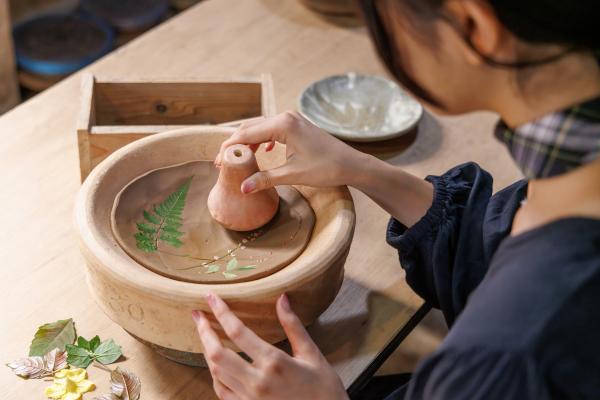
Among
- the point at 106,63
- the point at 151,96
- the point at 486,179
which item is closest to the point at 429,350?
the point at 486,179

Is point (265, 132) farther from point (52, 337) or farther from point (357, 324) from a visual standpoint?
point (52, 337)

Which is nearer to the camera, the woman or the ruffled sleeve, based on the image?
the woman

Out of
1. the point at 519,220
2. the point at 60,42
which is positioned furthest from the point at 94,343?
the point at 60,42

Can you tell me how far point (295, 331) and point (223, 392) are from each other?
4.8 inches

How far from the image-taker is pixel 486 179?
117 centimetres

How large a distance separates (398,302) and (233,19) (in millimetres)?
996

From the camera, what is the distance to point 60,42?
2.74 m

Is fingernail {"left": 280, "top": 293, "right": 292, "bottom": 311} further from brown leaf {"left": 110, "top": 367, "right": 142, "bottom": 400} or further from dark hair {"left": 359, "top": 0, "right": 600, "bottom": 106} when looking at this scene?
dark hair {"left": 359, "top": 0, "right": 600, "bottom": 106}

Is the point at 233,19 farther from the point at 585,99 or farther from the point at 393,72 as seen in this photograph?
the point at 585,99

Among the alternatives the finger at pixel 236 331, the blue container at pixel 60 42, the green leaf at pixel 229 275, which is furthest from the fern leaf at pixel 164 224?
the blue container at pixel 60 42

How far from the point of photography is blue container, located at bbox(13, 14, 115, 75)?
2611 millimetres

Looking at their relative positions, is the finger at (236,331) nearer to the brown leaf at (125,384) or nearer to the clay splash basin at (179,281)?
the clay splash basin at (179,281)

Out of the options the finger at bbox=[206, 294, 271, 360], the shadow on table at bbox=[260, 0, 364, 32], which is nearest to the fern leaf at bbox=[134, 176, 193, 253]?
the finger at bbox=[206, 294, 271, 360]

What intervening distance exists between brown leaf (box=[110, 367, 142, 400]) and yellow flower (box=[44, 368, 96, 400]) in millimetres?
30
